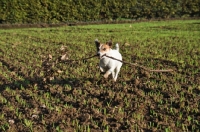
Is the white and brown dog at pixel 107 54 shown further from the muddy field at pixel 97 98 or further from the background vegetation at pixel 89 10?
the background vegetation at pixel 89 10

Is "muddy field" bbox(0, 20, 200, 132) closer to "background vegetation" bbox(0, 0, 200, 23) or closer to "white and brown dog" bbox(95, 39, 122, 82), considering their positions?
"white and brown dog" bbox(95, 39, 122, 82)

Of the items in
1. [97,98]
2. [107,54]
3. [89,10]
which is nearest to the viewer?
[97,98]

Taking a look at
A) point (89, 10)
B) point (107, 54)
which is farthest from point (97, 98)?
point (89, 10)

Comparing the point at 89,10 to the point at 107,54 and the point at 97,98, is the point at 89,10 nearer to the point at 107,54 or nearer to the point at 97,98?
the point at 107,54

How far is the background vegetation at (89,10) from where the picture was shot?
2777 cm

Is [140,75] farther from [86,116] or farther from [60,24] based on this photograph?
[60,24]

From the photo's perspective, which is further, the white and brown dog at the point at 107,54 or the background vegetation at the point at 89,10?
the background vegetation at the point at 89,10

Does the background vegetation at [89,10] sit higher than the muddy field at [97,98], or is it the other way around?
the background vegetation at [89,10]

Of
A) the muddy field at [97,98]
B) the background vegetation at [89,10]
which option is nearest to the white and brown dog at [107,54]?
the muddy field at [97,98]

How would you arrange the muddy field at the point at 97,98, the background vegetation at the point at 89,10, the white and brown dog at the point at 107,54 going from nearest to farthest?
the muddy field at the point at 97,98, the white and brown dog at the point at 107,54, the background vegetation at the point at 89,10

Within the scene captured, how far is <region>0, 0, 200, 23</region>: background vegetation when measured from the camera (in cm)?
2777

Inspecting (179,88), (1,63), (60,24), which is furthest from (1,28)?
(179,88)

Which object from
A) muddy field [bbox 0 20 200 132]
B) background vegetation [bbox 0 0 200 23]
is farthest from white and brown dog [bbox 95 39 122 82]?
background vegetation [bbox 0 0 200 23]

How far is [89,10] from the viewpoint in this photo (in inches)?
1150
